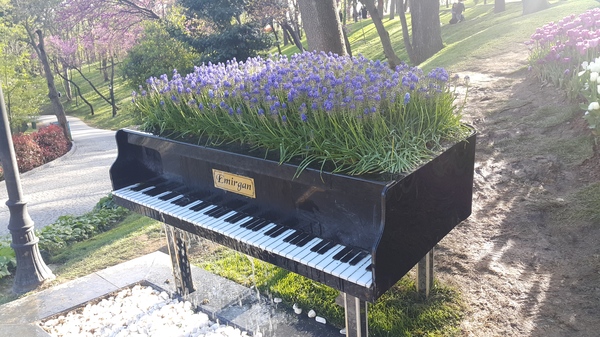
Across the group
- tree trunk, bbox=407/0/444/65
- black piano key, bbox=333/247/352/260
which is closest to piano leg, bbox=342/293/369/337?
black piano key, bbox=333/247/352/260

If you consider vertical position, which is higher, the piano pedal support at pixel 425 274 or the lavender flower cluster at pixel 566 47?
the lavender flower cluster at pixel 566 47

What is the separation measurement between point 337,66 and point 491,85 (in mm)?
5568

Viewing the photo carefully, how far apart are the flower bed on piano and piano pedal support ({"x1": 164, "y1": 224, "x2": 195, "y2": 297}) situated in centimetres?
92

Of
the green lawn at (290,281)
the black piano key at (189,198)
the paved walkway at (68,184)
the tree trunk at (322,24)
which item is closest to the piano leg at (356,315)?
the green lawn at (290,281)

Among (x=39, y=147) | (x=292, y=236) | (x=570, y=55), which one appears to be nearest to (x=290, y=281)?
(x=292, y=236)

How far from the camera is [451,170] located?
9.85ft

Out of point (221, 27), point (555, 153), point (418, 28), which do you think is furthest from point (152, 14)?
point (555, 153)

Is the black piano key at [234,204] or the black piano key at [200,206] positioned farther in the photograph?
the black piano key at [200,206]

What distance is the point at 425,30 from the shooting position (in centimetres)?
1436

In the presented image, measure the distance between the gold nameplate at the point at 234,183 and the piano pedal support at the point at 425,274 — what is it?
1.43 metres

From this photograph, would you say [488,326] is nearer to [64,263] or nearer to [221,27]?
[64,263]

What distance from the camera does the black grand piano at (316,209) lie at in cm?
242

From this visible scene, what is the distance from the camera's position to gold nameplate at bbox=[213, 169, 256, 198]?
3.14m

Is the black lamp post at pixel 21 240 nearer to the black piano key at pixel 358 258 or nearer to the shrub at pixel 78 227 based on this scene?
the shrub at pixel 78 227
